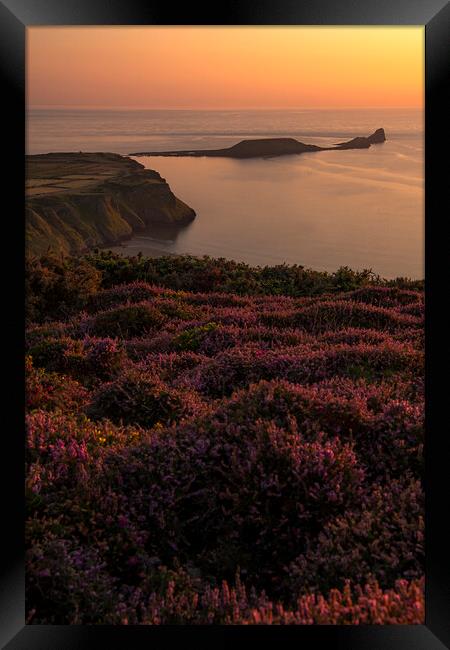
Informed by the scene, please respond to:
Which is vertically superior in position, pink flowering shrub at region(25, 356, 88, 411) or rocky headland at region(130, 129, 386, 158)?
rocky headland at region(130, 129, 386, 158)

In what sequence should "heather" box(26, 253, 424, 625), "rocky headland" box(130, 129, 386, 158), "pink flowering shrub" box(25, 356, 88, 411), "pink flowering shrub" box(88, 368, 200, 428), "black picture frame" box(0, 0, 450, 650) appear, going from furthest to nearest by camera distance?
"rocky headland" box(130, 129, 386, 158) → "pink flowering shrub" box(25, 356, 88, 411) → "pink flowering shrub" box(88, 368, 200, 428) → "heather" box(26, 253, 424, 625) → "black picture frame" box(0, 0, 450, 650)

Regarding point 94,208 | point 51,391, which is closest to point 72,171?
point 94,208

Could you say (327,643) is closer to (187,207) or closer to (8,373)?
(8,373)

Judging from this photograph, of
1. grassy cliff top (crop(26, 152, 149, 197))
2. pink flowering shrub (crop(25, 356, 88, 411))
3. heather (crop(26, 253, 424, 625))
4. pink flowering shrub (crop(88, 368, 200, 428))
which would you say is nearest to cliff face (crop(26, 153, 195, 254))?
grassy cliff top (crop(26, 152, 149, 197))

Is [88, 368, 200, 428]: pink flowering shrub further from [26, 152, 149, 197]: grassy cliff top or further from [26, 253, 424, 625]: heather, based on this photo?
[26, 152, 149, 197]: grassy cliff top

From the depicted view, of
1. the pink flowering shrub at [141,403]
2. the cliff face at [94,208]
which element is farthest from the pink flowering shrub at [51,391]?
the cliff face at [94,208]

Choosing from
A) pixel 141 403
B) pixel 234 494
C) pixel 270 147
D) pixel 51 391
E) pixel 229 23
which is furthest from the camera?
pixel 270 147

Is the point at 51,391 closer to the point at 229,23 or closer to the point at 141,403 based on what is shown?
the point at 141,403
